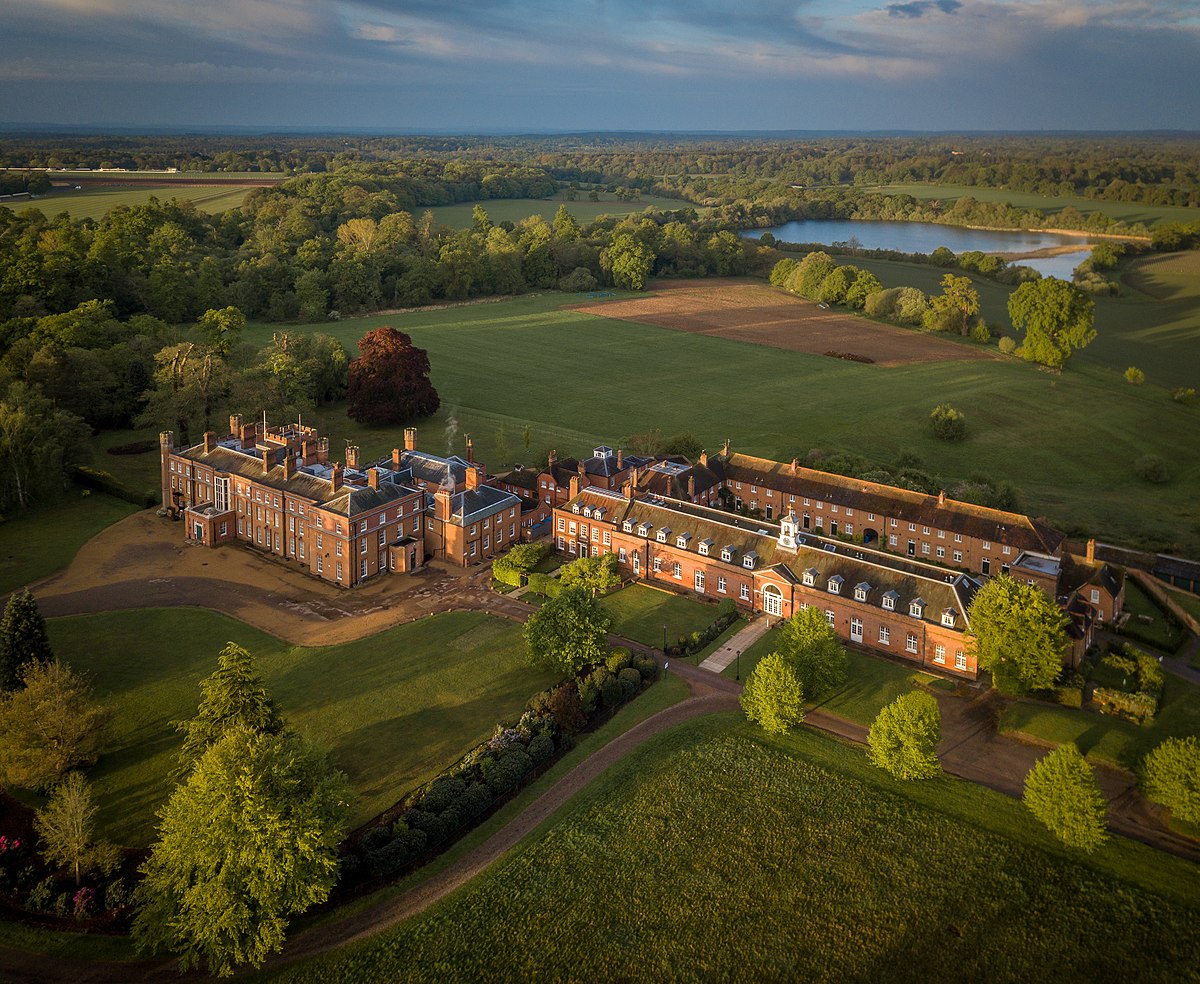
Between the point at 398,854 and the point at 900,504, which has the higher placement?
the point at 900,504

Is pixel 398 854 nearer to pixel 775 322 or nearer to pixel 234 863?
pixel 234 863

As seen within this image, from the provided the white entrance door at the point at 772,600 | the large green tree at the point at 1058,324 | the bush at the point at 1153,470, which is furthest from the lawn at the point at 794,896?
the large green tree at the point at 1058,324

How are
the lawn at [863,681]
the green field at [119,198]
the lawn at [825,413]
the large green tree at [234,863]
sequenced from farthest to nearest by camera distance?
the green field at [119,198] < the lawn at [825,413] < the lawn at [863,681] < the large green tree at [234,863]

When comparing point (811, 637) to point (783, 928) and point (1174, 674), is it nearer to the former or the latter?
point (783, 928)

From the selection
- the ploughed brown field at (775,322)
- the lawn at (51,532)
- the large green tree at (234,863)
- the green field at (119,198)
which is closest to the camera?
the large green tree at (234,863)

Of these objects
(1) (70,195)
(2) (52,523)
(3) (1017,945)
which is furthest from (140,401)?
(1) (70,195)

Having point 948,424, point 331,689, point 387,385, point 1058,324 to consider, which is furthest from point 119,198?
point 1058,324

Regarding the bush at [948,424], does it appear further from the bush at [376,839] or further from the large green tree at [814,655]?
the bush at [376,839]
